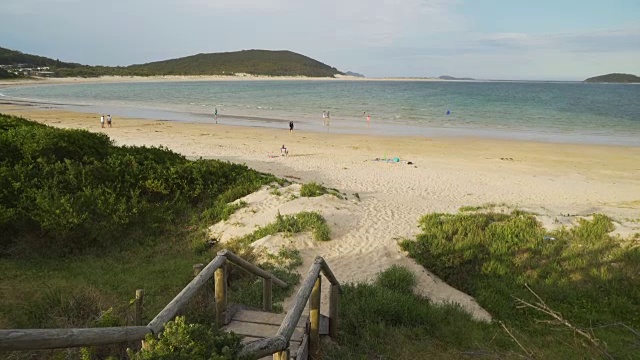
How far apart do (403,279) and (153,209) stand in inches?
241

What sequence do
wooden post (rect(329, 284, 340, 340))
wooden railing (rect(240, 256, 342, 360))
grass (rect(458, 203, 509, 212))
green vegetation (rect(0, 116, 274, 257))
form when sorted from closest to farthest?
wooden railing (rect(240, 256, 342, 360)) < wooden post (rect(329, 284, 340, 340)) < green vegetation (rect(0, 116, 274, 257)) < grass (rect(458, 203, 509, 212))

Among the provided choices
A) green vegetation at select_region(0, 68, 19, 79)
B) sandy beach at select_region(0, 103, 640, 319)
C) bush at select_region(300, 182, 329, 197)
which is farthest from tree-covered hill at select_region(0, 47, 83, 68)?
bush at select_region(300, 182, 329, 197)

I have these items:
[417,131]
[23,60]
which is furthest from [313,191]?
[23,60]

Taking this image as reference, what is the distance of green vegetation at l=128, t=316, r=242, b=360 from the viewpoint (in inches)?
109

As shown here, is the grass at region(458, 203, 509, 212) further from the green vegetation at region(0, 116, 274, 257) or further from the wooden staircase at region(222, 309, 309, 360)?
the wooden staircase at region(222, 309, 309, 360)

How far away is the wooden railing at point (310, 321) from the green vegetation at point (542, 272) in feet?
8.20

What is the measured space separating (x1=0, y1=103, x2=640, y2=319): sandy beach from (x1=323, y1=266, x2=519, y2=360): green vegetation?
941mm

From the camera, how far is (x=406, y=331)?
6.13 metres

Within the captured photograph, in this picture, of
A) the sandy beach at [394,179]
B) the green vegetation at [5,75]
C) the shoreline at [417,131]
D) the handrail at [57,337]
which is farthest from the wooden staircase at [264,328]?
the green vegetation at [5,75]

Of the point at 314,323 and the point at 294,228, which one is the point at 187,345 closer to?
the point at 314,323

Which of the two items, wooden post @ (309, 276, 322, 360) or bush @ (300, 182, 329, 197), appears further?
bush @ (300, 182, 329, 197)

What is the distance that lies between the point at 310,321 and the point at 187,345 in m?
2.16

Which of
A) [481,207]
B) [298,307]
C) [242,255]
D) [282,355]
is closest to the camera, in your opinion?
[282,355]

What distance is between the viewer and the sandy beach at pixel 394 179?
10055mm
